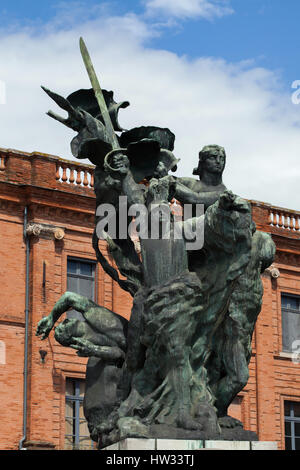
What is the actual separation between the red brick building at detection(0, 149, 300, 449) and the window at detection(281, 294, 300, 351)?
2069 millimetres

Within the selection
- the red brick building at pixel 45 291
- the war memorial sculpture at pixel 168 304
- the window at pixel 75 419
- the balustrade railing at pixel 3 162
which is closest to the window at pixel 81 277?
the red brick building at pixel 45 291

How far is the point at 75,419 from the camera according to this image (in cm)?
3162

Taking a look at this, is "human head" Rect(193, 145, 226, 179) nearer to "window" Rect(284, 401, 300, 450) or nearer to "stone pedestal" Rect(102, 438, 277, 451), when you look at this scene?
"stone pedestal" Rect(102, 438, 277, 451)

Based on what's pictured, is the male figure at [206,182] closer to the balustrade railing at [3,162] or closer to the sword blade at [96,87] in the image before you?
the sword blade at [96,87]

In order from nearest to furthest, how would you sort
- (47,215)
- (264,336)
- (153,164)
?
(153,164) → (47,215) → (264,336)

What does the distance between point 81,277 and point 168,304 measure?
22125 mm

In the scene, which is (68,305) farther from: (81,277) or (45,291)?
(81,277)

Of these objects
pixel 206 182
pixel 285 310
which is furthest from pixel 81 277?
pixel 206 182

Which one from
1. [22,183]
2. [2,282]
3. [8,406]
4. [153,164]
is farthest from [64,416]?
[153,164]

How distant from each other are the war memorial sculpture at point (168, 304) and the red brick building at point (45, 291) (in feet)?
63.5

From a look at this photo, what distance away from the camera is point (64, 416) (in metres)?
31.4

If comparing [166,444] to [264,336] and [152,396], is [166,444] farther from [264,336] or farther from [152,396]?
[264,336]
